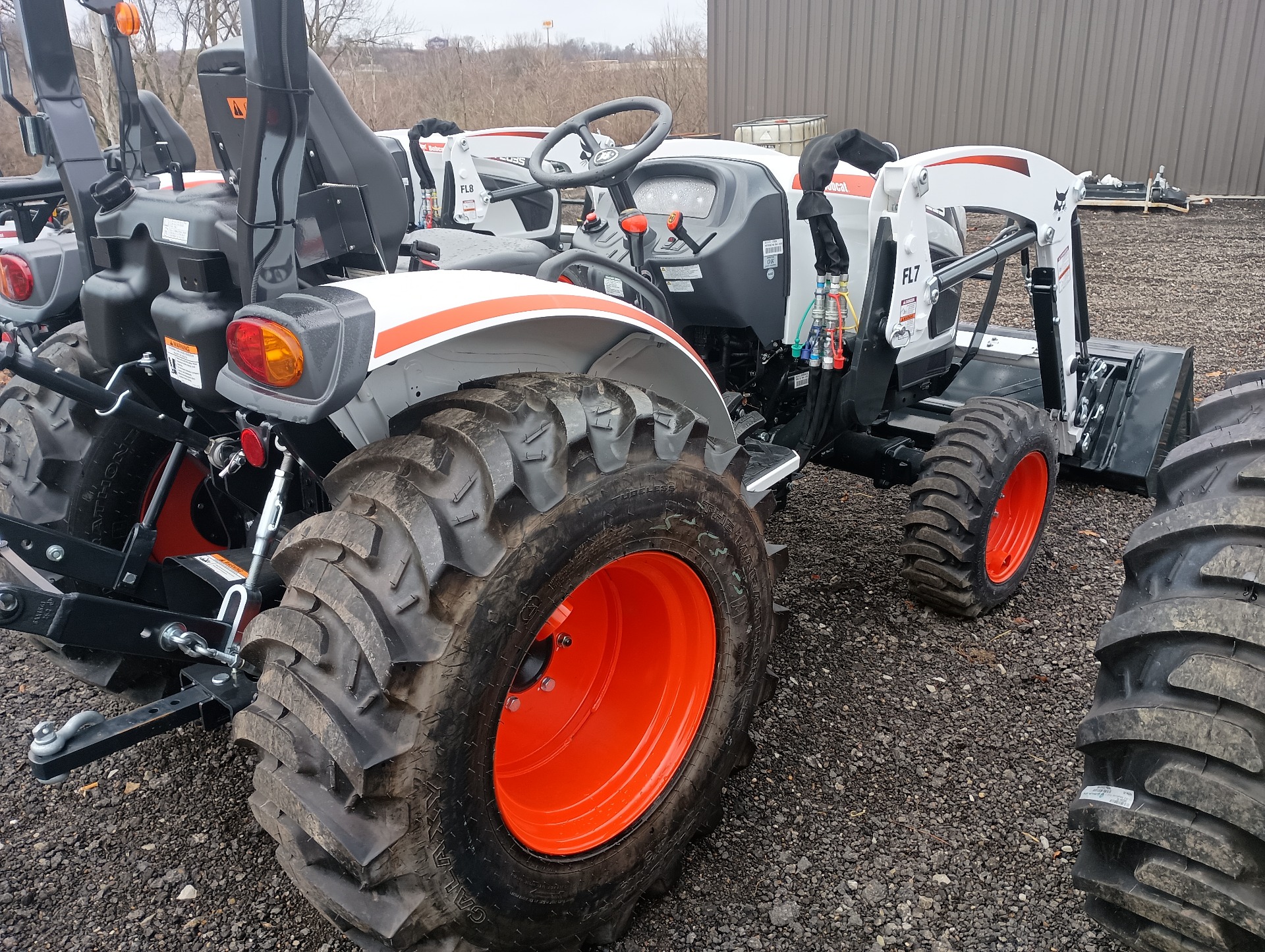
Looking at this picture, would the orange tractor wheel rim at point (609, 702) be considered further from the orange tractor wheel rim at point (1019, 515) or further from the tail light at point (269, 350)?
the orange tractor wheel rim at point (1019, 515)

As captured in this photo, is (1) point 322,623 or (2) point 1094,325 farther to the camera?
(2) point 1094,325

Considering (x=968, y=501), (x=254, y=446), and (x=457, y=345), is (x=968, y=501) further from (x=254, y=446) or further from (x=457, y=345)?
(x=254, y=446)

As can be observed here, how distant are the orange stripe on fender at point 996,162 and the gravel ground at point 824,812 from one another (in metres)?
1.45

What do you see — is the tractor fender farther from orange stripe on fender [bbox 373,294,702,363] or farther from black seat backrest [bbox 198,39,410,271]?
black seat backrest [bbox 198,39,410,271]

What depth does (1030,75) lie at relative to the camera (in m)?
12.7

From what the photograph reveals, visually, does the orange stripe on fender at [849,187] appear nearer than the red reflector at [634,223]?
No

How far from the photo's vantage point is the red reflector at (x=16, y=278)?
226cm

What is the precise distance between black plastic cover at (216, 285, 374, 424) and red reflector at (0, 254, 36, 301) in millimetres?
1147

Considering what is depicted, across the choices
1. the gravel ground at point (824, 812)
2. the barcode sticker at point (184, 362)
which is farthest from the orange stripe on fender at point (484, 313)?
the gravel ground at point (824, 812)

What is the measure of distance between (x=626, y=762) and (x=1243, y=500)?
1261 mm

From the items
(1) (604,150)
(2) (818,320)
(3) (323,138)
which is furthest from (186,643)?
(2) (818,320)

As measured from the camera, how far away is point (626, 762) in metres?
2.03

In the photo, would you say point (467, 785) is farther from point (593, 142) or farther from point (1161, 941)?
point (593, 142)

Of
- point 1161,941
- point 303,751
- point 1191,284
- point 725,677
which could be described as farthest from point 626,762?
point 1191,284
